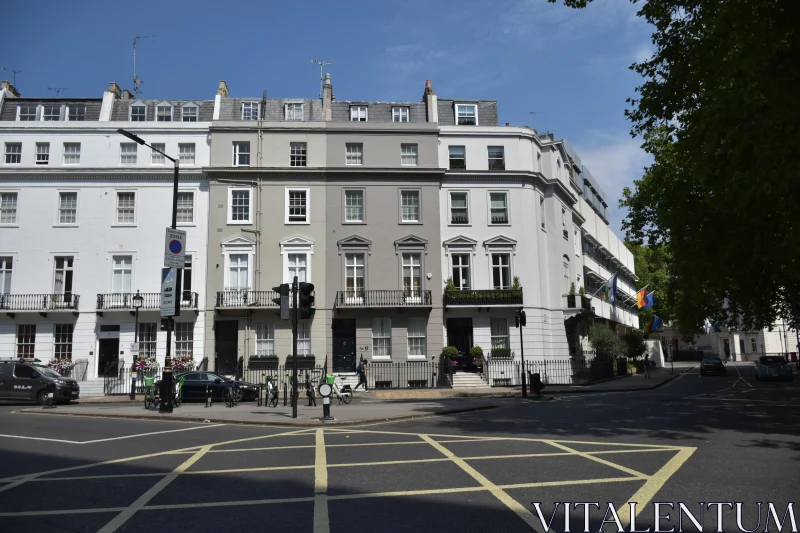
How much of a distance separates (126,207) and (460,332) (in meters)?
20.4

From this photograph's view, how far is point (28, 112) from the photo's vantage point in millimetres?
35594

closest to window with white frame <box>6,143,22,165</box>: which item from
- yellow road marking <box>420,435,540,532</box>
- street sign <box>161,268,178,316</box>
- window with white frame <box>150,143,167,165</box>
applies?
window with white frame <box>150,143,167,165</box>

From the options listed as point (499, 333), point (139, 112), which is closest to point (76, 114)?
point (139, 112)

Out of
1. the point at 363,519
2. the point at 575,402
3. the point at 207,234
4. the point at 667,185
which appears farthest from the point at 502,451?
the point at 207,234

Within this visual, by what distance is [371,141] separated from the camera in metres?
34.9

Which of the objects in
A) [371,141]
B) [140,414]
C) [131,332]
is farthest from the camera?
[371,141]

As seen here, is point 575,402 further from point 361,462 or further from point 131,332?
point 131,332

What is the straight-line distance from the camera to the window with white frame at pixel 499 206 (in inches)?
1395

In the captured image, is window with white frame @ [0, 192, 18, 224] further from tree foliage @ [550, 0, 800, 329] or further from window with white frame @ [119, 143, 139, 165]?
tree foliage @ [550, 0, 800, 329]

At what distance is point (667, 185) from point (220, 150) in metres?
23.6

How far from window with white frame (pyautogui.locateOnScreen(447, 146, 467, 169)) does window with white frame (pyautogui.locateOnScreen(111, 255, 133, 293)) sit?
1934 cm

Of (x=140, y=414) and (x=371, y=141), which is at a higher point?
(x=371, y=141)

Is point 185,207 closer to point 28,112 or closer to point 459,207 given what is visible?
point 28,112

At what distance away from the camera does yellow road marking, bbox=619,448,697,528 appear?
641 centimetres
